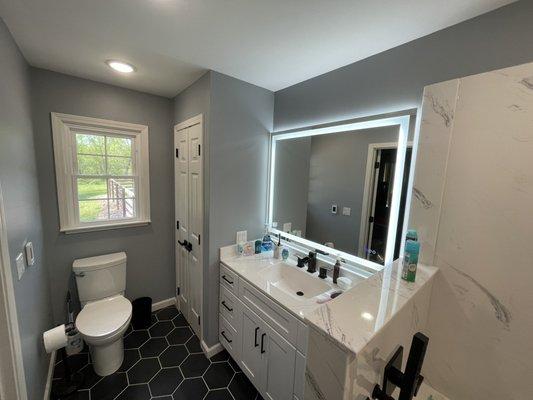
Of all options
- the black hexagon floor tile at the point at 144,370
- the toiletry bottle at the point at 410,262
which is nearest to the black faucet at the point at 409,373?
the toiletry bottle at the point at 410,262

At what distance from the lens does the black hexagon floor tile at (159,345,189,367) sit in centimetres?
197

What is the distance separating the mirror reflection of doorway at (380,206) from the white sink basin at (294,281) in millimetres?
423

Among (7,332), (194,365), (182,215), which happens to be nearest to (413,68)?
(182,215)

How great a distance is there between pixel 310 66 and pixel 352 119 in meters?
0.53

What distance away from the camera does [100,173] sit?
225 cm

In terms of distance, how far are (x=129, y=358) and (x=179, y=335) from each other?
1.46 feet

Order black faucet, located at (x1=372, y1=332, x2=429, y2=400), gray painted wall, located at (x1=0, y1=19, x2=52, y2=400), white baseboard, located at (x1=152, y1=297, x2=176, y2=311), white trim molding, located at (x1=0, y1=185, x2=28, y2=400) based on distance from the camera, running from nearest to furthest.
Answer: black faucet, located at (x1=372, y1=332, x2=429, y2=400)
white trim molding, located at (x1=0, y1=185, x2=28, y2=400)
gray painted wall, located at (x1=0, y1=19, x2=52, y2=400)
white baseboard, located at (x1=152, y1=297, x2=176, y2=311)

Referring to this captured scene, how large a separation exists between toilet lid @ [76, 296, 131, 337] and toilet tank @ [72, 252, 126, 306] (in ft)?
0.33

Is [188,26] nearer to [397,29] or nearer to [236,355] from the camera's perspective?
[397,29]

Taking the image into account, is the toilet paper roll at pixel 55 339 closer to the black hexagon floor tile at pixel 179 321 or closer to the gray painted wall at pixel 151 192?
the gray painted wall at pixel 151 192

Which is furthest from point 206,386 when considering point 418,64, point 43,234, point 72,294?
point 418,64

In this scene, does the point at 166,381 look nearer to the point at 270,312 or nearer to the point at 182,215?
the point at 270,312

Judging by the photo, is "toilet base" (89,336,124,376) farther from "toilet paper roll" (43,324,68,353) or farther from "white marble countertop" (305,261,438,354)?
"white marble countertop" (305,261,438,354)

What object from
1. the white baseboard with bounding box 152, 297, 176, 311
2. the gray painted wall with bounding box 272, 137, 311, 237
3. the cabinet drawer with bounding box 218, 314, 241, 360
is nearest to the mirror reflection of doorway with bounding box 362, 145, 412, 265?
the gray painted wall with bounding box 272, 137, 311, 237
